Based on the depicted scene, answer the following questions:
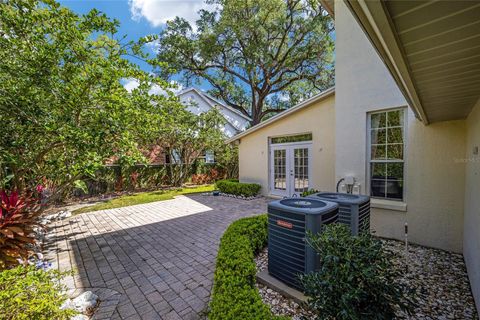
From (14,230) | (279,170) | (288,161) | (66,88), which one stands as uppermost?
(66,88)

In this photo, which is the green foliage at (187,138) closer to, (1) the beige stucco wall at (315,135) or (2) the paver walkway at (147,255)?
(1) the beige stucco wall at (315,135)

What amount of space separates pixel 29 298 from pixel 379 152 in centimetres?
651

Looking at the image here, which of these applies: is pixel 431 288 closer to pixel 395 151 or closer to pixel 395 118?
pixel 395 151

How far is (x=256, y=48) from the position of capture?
15594 mm

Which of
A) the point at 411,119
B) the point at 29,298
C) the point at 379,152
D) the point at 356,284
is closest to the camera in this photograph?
the point at 356,284

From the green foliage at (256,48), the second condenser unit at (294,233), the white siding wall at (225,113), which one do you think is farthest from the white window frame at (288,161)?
the green foliage at (256,48)

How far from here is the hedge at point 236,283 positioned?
2075 mm

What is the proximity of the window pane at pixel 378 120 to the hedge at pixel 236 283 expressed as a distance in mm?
3956

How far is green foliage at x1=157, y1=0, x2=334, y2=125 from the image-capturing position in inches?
584

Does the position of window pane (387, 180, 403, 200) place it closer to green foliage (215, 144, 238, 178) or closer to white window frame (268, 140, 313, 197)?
white window frame (268, 140, 313, 197)

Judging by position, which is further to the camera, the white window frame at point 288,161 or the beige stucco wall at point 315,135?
the white window frame at point 288,161

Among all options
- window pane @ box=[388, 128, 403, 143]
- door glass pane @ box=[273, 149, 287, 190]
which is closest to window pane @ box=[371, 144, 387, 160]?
window pane @ box=[388, 128, 403, 143]

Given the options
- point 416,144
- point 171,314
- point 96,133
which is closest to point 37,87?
point 96,133

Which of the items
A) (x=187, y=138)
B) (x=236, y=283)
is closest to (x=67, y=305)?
(x=236, y=283)
